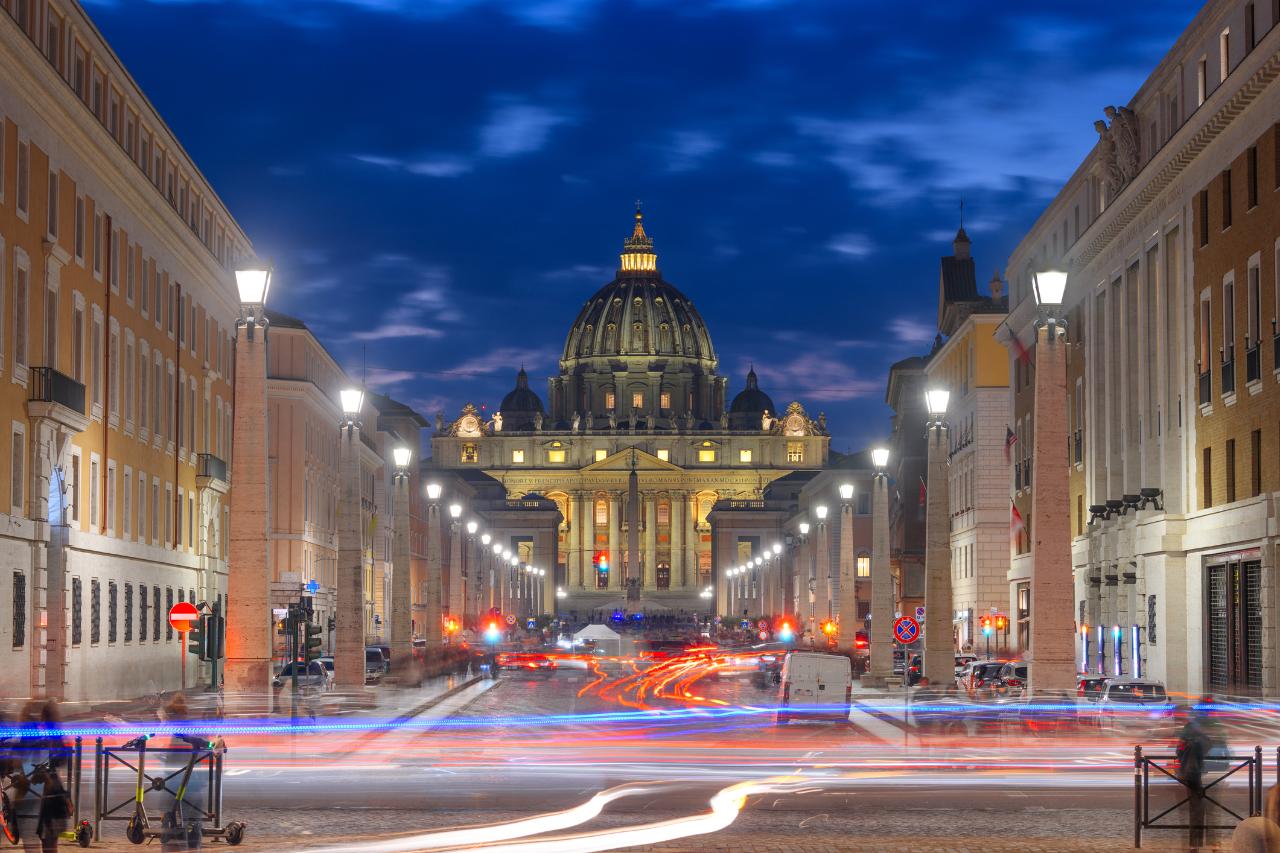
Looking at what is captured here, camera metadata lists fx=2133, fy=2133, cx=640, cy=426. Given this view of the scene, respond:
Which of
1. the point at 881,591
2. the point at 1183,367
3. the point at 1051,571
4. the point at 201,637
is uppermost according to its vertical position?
the point at 1183,367

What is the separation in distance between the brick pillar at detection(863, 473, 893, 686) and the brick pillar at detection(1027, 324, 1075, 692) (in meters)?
A: 25.6

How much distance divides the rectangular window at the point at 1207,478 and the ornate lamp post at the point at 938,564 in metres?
6.09

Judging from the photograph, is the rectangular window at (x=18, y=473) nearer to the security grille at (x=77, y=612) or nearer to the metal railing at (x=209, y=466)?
the security grille at (x=77, y=612)

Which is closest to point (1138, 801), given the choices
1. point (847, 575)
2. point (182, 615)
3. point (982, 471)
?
point (182, 615)

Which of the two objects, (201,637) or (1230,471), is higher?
(1230,471)

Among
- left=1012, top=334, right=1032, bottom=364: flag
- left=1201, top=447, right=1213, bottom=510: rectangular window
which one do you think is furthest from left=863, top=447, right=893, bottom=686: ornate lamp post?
left=1201, top=447, right=1213, bottom=510: rectangular window

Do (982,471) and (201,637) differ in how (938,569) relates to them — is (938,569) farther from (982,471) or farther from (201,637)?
(982,471)

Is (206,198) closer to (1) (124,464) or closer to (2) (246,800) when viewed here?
(1) (124,464)

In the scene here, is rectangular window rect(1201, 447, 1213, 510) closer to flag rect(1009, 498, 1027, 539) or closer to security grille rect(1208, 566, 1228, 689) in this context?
security grille rect(1208, 566, 1228, 689)

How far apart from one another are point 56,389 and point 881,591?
24.1 meters

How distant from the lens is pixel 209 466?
69.8 m

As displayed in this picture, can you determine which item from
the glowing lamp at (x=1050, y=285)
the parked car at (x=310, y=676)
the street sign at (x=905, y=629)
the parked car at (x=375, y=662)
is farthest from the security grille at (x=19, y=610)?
the parked car at (x=375, y=662)

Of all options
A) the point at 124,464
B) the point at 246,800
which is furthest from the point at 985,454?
the point at 246,800

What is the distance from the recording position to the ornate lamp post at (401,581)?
61844mm
